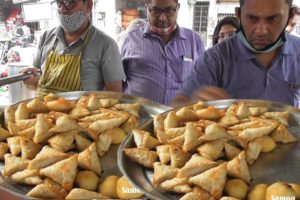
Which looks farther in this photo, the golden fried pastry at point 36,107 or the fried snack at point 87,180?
the golden fried pastry at point 36,107

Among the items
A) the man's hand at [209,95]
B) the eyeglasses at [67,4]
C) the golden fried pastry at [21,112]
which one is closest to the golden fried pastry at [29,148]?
the golden fried pastry at [21,112]

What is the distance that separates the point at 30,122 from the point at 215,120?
70 cm

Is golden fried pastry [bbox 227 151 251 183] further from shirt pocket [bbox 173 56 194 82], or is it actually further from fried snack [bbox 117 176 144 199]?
shirt pocket [bbox 173 56 194 82]

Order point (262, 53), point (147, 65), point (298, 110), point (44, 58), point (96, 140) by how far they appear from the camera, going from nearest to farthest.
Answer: point (96, 140) < point (298, 110) < point (262, 53) < point (44, 58) < point (147, 65)

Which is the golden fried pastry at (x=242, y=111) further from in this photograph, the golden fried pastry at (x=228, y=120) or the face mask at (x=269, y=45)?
the face mask at (x=269, y=45)

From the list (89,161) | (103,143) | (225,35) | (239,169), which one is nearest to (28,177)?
(89,161)

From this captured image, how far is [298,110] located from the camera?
135 cm

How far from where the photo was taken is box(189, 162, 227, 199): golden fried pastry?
0.85 m

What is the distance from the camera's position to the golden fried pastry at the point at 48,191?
33.8 inches

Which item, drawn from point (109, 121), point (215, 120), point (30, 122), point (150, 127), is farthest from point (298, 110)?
point (30, 122)

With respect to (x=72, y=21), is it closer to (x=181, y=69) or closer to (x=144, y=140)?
(x=181, y=69)

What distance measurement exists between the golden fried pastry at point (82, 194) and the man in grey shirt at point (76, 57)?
4.05 ft

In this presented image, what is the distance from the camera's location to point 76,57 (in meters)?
2.09

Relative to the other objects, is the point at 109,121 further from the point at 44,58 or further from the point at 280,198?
the point at 44,58
